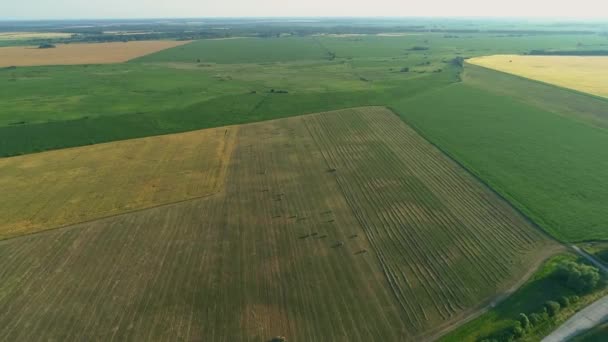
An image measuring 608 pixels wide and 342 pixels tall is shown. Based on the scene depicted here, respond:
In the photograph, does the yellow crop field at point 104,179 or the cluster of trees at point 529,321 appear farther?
the yellow crop field at point 104,179

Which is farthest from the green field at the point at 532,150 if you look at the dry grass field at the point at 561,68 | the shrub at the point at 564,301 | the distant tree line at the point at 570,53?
the distant tree line at the point at 570,53

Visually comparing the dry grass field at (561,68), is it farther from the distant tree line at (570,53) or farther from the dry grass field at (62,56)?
the dry grass field at (62,56)

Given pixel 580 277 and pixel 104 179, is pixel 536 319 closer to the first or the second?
pixel 580 277

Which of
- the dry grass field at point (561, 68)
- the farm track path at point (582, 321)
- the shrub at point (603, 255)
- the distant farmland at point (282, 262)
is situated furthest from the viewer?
the dry grass field at point (561, 68)

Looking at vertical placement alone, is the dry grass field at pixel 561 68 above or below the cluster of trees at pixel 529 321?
below

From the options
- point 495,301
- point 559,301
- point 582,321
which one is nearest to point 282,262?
point 495,301

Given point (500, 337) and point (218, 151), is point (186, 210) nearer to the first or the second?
point (218, 151)

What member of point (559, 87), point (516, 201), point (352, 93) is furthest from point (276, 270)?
point (559, 87)

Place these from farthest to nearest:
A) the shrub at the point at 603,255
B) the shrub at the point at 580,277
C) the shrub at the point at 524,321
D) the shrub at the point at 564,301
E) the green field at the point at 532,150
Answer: the green field at the point at 532,150
the shrub at the point at 603,255
the shrub at the point at 580,277
the shrub at the point at 564,301
the shrub at the point at 524,321
